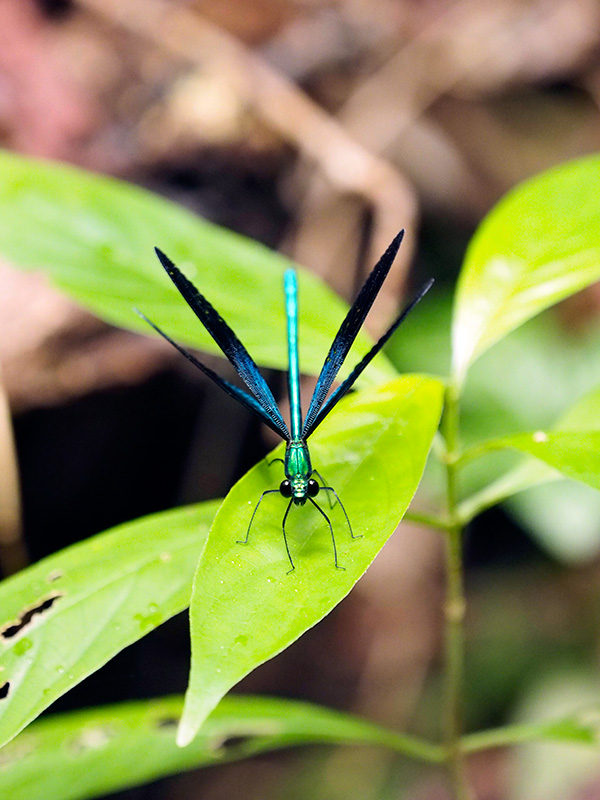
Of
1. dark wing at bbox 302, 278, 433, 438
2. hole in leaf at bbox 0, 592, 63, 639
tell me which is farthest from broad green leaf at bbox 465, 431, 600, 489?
hole in leaf at bbox 0, 592, 63, 639

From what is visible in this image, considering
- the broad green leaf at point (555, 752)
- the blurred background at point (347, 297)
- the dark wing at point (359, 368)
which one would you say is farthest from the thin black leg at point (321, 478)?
the broad green leaf at point (555, 752)

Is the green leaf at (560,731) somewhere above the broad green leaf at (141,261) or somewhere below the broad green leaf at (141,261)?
below

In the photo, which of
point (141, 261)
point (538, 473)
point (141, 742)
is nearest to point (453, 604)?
point (538, 473)

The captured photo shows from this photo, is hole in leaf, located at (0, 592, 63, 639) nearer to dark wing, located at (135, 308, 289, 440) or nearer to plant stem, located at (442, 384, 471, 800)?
dark wing, located at (135, 308, 289, 440)

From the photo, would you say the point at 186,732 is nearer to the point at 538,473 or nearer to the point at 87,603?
the point at 87,603

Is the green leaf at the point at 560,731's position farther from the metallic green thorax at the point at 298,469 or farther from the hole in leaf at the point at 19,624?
the hole in leaf at the point at 19,624

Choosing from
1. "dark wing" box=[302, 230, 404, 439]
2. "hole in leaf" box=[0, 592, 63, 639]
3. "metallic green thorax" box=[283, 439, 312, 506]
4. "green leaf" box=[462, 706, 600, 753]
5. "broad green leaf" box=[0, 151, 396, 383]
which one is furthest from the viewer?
"green leaf" box=[462, 706, 600, 753]
